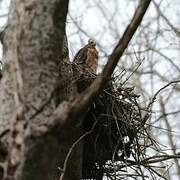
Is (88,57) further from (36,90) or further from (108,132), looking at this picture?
(36,90)

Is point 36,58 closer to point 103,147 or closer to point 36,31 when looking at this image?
point 36,31

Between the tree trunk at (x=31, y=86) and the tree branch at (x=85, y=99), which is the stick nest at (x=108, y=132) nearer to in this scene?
the tree trunk at (x=31, y=86)

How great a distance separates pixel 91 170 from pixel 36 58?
5.74 ft

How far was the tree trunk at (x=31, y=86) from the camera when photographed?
1.50m

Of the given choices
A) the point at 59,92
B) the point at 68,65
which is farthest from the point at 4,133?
the point at 68,65

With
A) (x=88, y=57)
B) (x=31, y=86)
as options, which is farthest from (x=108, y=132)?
(x=31, y=86)

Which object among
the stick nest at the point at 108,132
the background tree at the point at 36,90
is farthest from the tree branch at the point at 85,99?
the stick nest at the point at 108,132

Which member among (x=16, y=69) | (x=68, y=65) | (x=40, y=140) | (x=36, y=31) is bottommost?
(x=40, y=140)

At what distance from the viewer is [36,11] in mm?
1845

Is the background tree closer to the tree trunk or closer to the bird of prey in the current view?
the tree trunk

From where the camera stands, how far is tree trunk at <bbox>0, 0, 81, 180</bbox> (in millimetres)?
1501

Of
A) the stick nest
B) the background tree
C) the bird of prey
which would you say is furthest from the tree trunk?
the bird of prey

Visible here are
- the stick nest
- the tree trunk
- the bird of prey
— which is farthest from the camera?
the bird of prey

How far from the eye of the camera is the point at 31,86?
1.67 m
